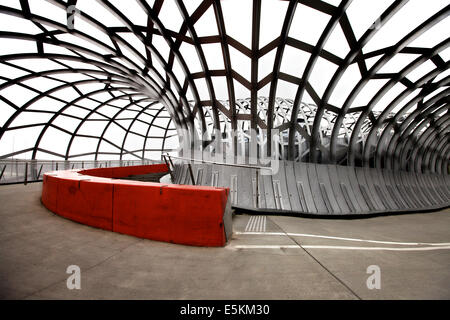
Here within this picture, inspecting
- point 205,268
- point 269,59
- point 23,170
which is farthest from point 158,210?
point 23,170

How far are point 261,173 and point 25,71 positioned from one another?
21.2 m

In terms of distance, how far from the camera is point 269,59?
1003cm

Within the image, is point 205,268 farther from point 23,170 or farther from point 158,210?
point 23,170

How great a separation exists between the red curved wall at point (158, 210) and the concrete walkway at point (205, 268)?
0.20 metres

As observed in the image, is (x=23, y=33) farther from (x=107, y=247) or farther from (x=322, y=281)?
(x=322, y=281)

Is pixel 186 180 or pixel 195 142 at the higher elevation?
pixel 195 142

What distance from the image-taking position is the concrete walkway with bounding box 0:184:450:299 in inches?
88.0

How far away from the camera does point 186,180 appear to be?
12.2m

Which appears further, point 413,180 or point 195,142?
point 413,180

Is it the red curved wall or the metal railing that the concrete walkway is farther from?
the metal railing

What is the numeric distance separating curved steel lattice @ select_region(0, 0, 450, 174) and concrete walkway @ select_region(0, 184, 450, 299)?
24.3 ft

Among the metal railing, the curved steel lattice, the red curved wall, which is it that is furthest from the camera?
the metal railing

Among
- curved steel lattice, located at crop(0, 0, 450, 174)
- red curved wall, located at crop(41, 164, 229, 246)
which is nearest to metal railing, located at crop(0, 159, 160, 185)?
curved steel lattice, located at crop(0, 0, 450, 174)
